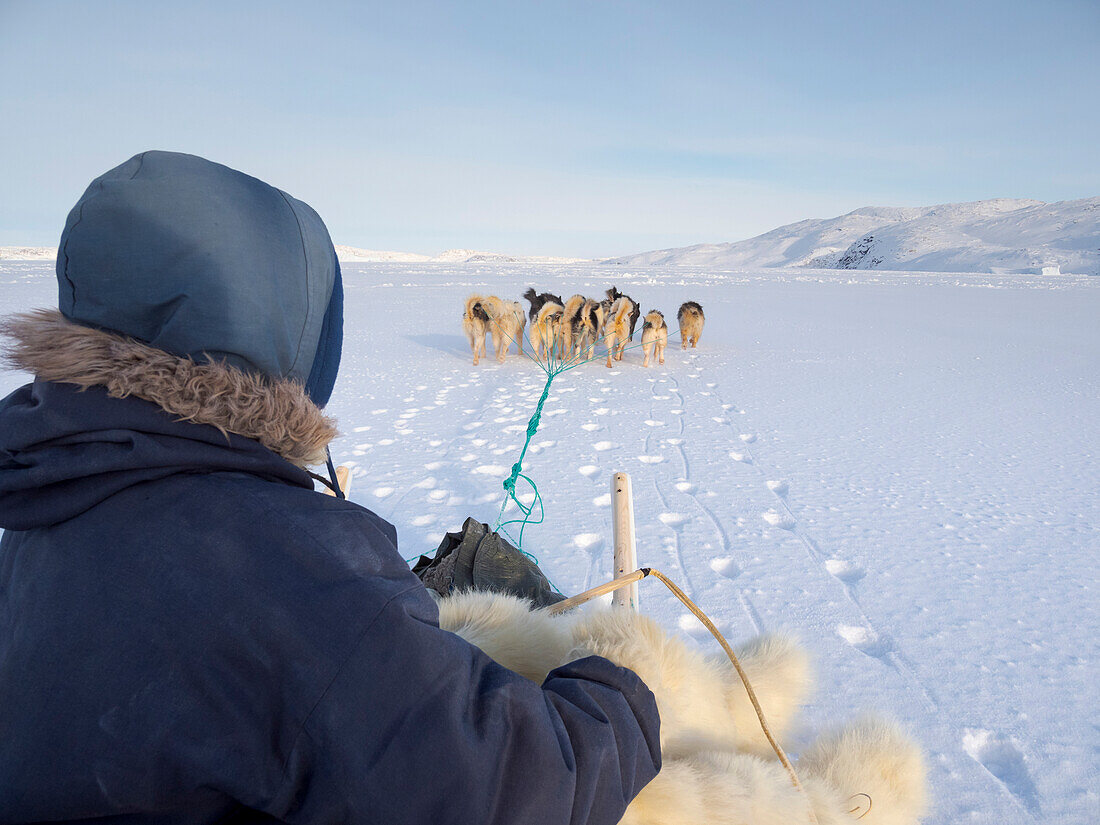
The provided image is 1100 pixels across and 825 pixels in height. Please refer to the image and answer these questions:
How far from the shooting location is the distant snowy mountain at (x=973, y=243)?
38.3m

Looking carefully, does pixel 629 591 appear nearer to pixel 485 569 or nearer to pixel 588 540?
pixel 485 569

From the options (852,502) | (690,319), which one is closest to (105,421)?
(852,502)

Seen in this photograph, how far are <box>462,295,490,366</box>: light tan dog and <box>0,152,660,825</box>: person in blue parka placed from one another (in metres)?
7.32

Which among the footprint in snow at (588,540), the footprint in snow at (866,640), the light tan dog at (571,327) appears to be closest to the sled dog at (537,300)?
the light tan dog at (571,327)

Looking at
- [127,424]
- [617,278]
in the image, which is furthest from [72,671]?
[617,278]

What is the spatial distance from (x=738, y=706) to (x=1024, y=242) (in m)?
58.5

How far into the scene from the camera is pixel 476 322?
8.34 m

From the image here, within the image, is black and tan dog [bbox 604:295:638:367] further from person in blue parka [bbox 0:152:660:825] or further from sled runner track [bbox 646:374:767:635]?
person in blue parka [bbox 0:152:660:825]

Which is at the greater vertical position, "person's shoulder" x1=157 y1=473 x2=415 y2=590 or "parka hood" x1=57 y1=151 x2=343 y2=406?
"parka hood" x1=57 y1=151 x2=343 y2=406

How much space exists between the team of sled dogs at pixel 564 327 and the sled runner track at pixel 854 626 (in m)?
4.18

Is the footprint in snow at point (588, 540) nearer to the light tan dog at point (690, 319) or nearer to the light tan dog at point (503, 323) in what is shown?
the light tan dog at point (503, 323)

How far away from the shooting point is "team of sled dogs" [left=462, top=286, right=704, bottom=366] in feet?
26.9

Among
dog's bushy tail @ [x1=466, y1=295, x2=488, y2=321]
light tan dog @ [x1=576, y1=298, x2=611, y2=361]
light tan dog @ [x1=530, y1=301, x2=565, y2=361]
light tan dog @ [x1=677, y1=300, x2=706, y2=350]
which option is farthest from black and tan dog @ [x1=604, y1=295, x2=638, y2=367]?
dog's bushy tail @ [x1=466, y1=295, x2=488, y2=321]

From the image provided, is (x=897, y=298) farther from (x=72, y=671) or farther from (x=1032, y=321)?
(x=72, y=671)
